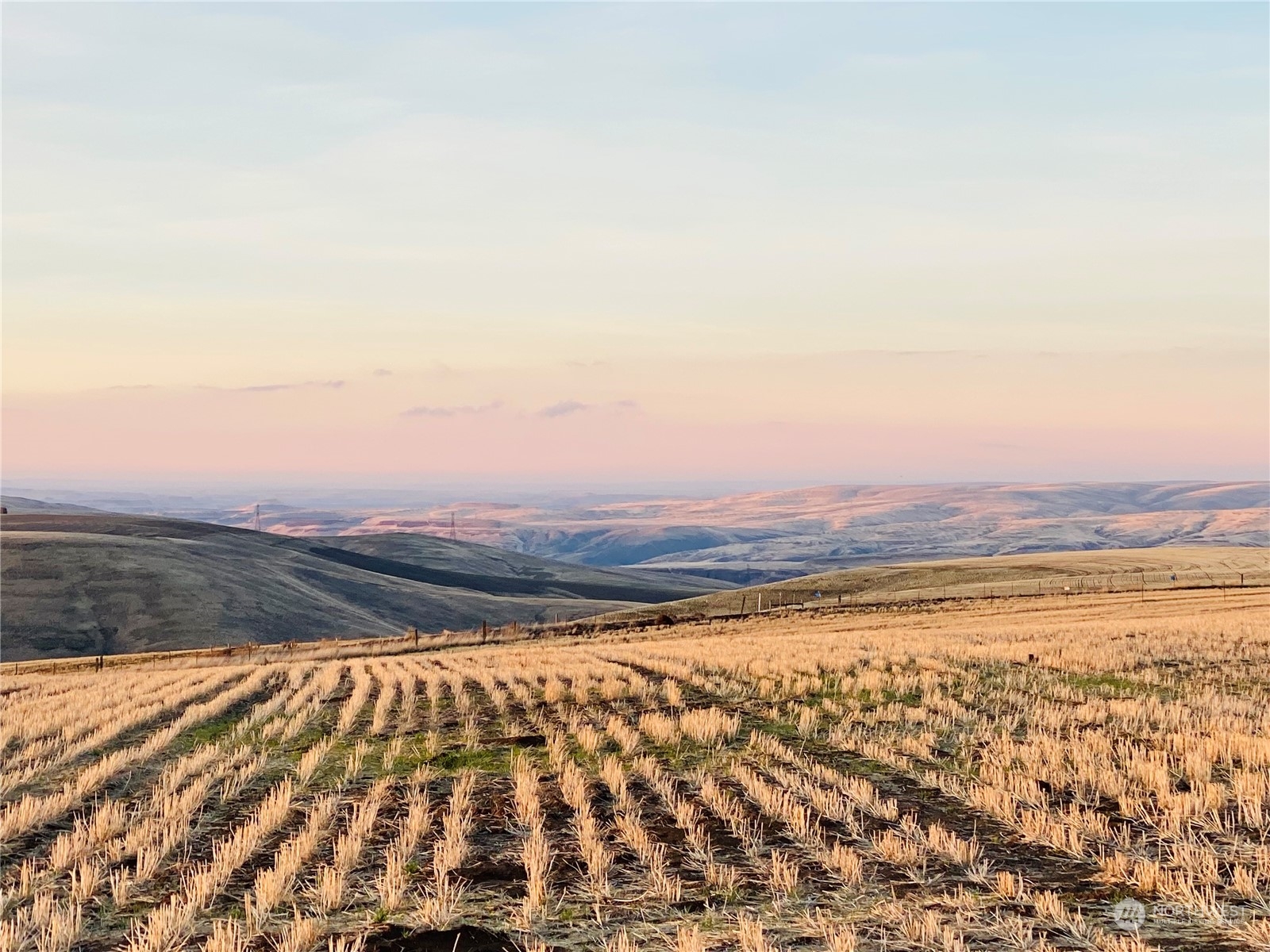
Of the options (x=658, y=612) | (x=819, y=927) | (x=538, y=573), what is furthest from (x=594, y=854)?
(x=538, y=573)

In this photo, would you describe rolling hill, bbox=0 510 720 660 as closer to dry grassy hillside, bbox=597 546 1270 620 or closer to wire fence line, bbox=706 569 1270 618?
dry grassy hillside, bbox=597 546 1270 620

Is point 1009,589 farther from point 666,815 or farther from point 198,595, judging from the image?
point 198,595

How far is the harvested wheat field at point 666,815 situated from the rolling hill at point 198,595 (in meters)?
65.5

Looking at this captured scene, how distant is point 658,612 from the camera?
71.0 m

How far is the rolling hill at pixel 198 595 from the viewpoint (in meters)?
83.5

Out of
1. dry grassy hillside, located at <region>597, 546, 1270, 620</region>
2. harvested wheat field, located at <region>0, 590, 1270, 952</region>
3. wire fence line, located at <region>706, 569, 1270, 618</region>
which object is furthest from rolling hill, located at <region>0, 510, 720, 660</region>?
harvested wheat field, located at <region>0, 590, 1270, 952</region>

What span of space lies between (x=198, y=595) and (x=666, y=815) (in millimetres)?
88092

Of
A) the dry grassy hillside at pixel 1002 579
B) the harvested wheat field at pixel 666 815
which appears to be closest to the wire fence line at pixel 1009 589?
the dry grassy hillside at pixel 1002 579

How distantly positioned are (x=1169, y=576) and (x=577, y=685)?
63.6 meters

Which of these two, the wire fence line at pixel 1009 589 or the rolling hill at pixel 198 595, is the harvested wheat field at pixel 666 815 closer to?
the wire fence line at pixel 1009 589

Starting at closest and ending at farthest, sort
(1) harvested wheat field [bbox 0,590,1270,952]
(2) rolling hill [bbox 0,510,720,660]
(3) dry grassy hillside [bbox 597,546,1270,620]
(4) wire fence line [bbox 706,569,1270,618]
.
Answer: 1. (1) harvested wheat field [bbox 0,590,1270,952]
2. (4) wire fence line [bbox 706,569,1270,618]
3. (3) dry grassy hillside [bbox 597,546,1270,620]
4. (2) rolling hill [bbox 0,510,720,660]

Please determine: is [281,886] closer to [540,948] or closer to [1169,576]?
[540,948]

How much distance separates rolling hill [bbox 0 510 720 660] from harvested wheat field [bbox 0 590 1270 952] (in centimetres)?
6552

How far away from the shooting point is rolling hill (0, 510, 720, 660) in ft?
274
